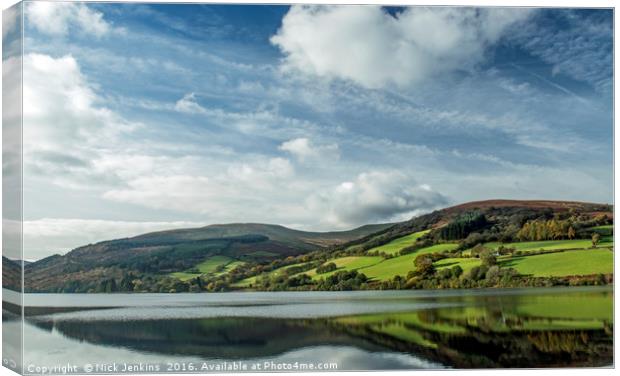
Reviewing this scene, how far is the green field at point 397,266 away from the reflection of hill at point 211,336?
4382 mm

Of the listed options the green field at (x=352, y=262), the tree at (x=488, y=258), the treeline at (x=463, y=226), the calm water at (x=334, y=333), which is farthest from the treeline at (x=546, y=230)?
the green field at (x=352, y=262)

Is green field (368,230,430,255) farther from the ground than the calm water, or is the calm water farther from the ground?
green field (368,230,430,255)

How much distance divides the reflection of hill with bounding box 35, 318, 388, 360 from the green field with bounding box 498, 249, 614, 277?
621cm

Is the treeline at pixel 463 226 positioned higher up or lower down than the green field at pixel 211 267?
higher up

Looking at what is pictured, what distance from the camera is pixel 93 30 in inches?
712

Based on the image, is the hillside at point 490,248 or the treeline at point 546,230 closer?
the hillside at point 490,248

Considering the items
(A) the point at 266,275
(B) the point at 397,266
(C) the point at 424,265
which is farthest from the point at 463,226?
(A) the point at 266,275

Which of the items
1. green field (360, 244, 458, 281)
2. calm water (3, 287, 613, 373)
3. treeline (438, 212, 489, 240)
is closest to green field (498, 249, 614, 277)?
calm water (3, 287, 613, 373)

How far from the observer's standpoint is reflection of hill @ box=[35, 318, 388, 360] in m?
17.4

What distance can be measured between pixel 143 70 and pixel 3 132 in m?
3.89

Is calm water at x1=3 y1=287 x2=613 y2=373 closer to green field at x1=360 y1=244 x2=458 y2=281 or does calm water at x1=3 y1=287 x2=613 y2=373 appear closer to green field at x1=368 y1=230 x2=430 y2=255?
green field at x1=360 y1=244 x2=458 y2=281

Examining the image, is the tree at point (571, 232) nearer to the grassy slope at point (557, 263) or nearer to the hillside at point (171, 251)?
the grassy slope at point (557, 263)

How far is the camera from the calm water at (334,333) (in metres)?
17.0

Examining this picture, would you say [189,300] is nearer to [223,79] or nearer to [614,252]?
[223,79]
